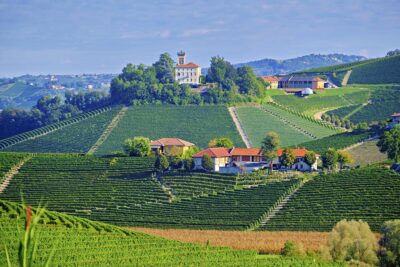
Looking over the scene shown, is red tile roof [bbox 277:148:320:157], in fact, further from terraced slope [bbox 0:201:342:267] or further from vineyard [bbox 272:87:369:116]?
vineyard [bbox 272:87:369:116]

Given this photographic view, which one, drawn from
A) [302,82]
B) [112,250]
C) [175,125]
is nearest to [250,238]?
[112,250]

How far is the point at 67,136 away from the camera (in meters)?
99.1

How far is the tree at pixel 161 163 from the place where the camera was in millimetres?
72494

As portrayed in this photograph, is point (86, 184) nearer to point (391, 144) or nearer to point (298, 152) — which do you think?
point (298, 152)

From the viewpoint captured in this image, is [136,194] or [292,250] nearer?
[292,250]

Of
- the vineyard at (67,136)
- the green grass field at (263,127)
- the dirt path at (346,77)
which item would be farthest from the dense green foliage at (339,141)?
the dirt path at (346,77)

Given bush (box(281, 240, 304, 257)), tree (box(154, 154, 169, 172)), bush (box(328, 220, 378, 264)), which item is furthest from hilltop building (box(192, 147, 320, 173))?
bush (box(281, 240, 304, 257))

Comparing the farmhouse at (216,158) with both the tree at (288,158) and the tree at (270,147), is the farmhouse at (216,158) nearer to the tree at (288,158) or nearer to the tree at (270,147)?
the tree at (270,147)

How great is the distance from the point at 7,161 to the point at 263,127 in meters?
29.3

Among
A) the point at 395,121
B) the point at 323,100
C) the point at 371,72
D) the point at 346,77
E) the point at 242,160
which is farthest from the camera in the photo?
the point at 346,77

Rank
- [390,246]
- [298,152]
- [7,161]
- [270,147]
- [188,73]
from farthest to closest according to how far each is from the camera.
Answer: [188,73] → [7,161] → [270,147] → [298,152] → [390,246]

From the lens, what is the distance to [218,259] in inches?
1732

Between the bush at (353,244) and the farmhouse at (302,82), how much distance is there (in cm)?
7763

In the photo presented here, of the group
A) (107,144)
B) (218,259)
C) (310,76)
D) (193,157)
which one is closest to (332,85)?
(310,76)
